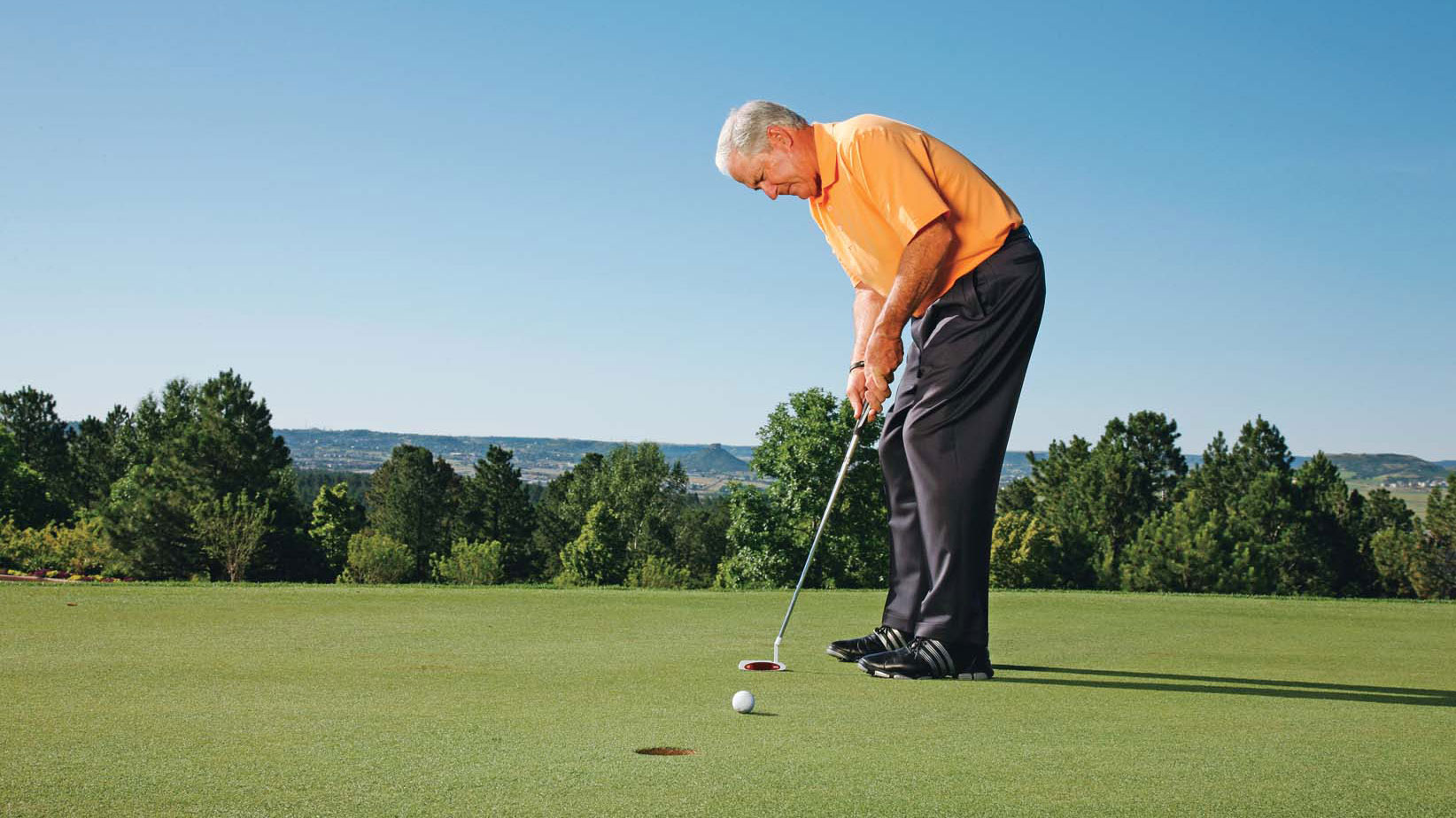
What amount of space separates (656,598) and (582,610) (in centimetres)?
154

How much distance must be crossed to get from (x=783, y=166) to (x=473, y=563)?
6579 cm

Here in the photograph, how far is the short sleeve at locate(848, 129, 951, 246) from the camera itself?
13.7 ft

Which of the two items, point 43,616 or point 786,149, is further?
point 43,616

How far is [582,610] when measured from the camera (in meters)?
7.15

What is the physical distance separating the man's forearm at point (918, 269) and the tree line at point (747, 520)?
2852 centimetres

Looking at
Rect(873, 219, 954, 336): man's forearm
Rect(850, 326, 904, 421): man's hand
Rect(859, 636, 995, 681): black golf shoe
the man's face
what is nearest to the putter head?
Rect(859, 636, 995, 681): black golf shoe

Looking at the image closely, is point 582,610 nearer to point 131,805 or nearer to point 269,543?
point 131,805

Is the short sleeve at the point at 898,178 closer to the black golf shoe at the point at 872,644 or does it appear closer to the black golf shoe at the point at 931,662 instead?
the black golf shoe at the point at 931,662

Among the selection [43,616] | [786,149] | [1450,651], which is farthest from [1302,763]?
[43,616]

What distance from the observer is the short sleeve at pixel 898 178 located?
4180mm

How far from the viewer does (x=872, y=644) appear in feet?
15.6

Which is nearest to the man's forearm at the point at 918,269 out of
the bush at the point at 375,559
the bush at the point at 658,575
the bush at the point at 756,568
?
the bush at the point at 756,568

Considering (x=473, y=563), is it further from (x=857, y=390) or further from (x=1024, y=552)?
(x=857, y=390)

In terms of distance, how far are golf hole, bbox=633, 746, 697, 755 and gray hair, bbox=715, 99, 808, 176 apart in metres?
2.72
